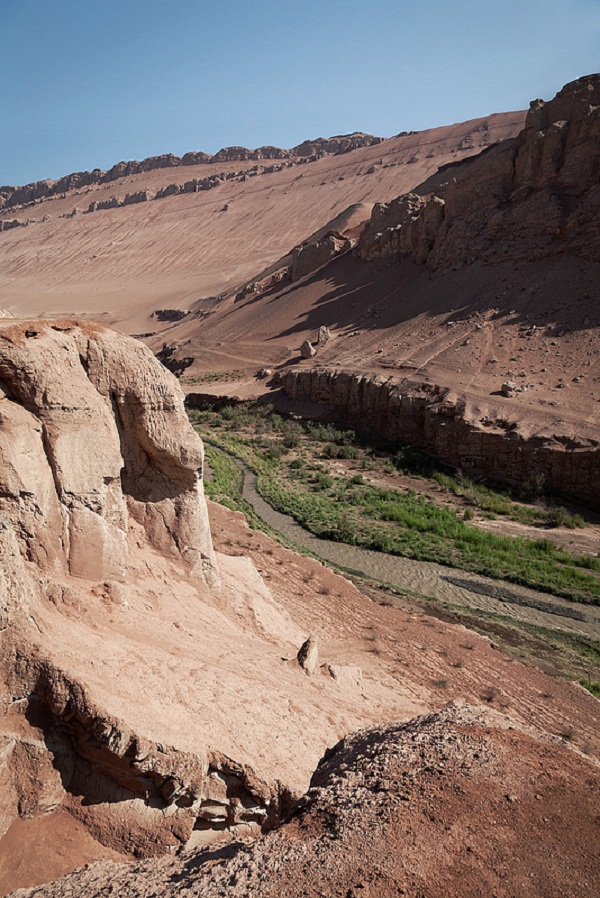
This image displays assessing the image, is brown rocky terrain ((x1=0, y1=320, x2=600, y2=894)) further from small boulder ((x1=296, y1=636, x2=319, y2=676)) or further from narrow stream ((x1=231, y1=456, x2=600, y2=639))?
narrow stream ((x1=231, y1=456, x2=600, y2=639))

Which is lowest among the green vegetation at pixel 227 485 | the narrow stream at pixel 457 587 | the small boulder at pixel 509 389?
the narrow stream at pixel 457 587

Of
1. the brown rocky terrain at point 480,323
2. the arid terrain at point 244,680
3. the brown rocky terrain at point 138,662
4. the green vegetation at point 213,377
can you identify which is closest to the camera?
the arid terrain at point 244,680

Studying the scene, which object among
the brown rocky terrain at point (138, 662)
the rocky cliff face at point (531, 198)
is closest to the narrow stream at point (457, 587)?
the brown rocky terrain at point (138, 662)

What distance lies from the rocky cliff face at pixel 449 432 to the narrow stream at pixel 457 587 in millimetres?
6294

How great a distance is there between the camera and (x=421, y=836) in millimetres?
3727

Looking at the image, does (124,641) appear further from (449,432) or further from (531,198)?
(531,198)

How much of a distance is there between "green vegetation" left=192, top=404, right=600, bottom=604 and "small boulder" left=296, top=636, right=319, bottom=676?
8.83 metres

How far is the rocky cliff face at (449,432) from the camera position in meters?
19.4

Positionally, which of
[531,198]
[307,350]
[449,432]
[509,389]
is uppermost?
[531,198]

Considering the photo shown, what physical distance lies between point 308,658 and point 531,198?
29.9 meters

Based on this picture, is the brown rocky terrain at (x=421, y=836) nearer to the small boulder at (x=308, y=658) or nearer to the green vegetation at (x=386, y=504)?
the small boulder at (x=308, y=658)

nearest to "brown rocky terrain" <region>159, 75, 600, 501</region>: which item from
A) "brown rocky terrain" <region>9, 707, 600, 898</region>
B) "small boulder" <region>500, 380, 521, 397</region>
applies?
"small boulder" <region>500, 380, 521, 397</region>

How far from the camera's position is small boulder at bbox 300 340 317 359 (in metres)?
33.9

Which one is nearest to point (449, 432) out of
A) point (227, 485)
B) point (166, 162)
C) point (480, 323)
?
point (480, 323)
